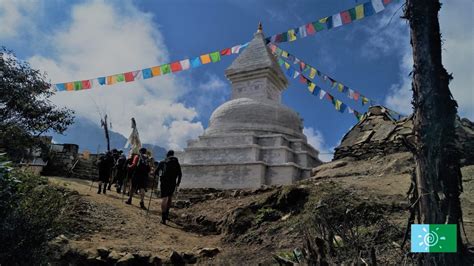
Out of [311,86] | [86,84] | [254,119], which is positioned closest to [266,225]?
[254,119]

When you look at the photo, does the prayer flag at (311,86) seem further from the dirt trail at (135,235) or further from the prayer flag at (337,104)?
the dirt trail at (135,235)

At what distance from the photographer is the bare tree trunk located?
3564mm

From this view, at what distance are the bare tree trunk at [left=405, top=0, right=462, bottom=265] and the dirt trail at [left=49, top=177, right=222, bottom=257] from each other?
4505mm

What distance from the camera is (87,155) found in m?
23.3

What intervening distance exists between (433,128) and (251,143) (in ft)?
43.7

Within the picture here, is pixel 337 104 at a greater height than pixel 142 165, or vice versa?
pixel 337 104

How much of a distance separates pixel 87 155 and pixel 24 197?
59.7ft

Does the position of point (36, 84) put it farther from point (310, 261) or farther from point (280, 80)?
point (310, 261)

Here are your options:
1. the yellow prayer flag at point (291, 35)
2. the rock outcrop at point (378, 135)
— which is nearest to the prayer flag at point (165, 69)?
the yellow prayer flag at point (291, 35)

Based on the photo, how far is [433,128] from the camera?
3781mm

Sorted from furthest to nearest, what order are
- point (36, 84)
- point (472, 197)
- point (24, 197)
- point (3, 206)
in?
point (36, 84), point (472, 197), point (24, 197), point (3, 206)

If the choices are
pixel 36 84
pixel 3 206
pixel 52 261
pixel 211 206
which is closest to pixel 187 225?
pixel 211 206

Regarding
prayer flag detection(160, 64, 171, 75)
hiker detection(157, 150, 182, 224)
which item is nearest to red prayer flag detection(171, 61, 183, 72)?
prayer flag detection(160, 64, 171, 75)

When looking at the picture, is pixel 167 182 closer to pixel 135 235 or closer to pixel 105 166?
pixel 135 235
